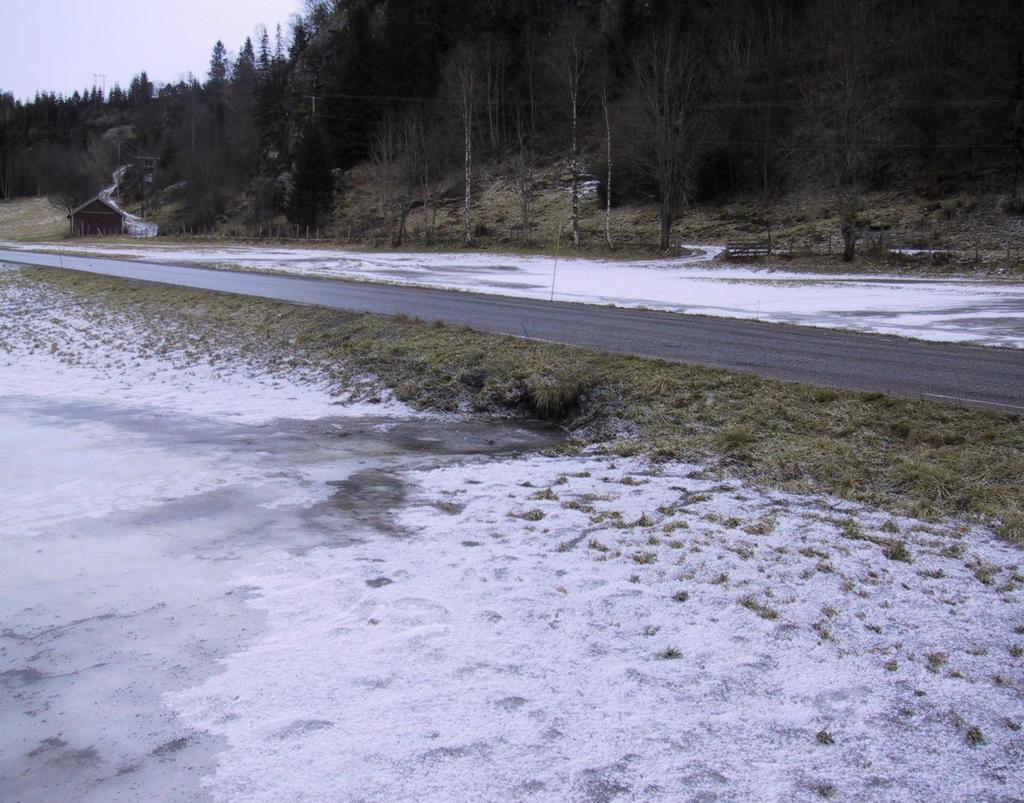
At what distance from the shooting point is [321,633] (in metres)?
4.56

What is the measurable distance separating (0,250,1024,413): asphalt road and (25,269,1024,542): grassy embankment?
0.95 meters

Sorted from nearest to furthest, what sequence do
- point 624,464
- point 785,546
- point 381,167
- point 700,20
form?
point 785,546, point 624,464, point 381,167, point 700,20

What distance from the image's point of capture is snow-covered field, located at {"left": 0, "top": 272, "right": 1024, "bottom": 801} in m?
3.41

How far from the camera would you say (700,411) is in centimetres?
915

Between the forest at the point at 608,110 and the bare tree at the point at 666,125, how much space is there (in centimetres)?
18

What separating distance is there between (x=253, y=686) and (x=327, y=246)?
2196 inches

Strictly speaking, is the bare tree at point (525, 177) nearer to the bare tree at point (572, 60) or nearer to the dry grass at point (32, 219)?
the bare tree at point (572, 60)

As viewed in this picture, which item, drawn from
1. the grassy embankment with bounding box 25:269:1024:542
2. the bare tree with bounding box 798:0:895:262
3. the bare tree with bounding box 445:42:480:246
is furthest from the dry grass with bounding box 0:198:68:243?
the grassy embankment with bounding box 25:269:1024:542

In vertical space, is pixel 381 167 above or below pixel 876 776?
above

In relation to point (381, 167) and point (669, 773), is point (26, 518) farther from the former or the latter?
point (381, 167)

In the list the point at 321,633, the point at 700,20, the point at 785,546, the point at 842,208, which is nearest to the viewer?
the point at 321,633

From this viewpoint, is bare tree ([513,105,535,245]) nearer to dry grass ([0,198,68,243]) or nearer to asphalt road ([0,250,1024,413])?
asphalt road ([0,250,1024,413])

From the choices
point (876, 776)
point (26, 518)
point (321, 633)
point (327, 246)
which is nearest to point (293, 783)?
point (321, 633)

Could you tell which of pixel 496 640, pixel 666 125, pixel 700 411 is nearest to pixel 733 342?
pixel 700 411
